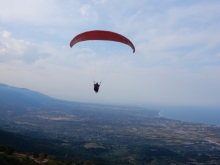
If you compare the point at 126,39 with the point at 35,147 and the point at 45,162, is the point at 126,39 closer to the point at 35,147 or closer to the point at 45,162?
the point at 45,162

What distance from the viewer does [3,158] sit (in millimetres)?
26875

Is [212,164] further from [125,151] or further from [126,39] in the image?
[126,39]

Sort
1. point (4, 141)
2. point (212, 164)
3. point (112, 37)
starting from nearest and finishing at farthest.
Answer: point (112, 37) < point (4, 141) < point (212, 164)

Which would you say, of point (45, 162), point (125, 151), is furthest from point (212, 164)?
point (45, 162)

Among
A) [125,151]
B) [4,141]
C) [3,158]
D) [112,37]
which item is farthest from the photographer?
[125,151]

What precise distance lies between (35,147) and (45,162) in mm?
32132

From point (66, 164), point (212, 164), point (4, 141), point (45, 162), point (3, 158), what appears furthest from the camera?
point (212, 164)

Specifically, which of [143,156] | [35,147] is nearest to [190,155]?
[143,156]

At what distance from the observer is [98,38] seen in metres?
22.8

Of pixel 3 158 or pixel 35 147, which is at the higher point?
pixel 3 158

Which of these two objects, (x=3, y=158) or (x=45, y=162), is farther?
(x=45, y=162)

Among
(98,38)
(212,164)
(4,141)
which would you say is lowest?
(212,164)

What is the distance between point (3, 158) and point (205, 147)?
346 feet

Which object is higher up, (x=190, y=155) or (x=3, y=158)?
(x=3, y=158)
